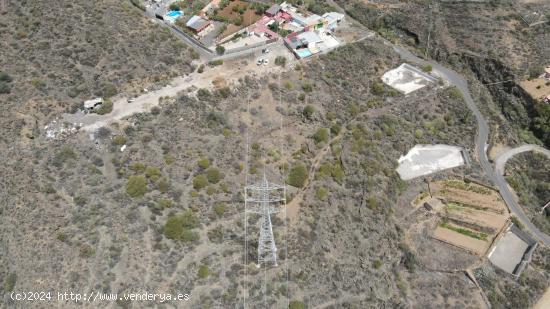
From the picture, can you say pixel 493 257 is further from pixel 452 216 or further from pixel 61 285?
pixel 61 285

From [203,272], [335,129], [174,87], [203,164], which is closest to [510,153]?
[335,129]

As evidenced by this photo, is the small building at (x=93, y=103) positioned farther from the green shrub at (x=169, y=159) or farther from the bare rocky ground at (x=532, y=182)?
the bare rocky ground at (x=532, y=182)

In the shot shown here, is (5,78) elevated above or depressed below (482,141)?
above

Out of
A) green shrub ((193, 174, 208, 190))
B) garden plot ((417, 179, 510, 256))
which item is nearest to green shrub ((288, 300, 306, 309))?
green shrub ((193, 174, 208, 190))

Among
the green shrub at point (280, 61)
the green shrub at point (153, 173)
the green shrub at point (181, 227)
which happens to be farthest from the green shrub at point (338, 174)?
the green shrub at point (153, 173)

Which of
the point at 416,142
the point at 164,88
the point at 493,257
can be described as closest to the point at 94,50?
the point at 164,88

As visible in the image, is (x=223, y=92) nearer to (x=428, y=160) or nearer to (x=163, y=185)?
(x=163, y=185)
